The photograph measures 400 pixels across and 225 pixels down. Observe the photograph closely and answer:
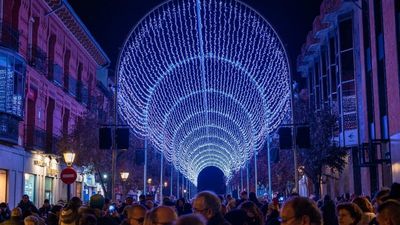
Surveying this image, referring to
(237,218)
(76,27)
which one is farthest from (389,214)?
(76,27)

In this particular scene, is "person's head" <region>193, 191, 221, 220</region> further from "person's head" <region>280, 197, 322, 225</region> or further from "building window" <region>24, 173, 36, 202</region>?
"building window" <region>24, 173, 36, 202</region>

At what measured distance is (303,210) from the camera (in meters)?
5.29

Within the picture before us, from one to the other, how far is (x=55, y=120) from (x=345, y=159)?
17877 millimetres

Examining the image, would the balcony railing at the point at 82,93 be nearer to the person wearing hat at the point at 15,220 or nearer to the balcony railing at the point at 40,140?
the balcony railing at the point at 40,140

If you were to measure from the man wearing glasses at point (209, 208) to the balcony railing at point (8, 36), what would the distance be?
77.0 feet

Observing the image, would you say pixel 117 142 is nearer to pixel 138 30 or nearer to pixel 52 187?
pixel 138 30

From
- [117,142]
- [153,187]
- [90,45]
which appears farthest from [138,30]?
[153,187]

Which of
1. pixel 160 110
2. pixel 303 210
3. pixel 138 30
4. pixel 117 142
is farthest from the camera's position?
pixel 160 110

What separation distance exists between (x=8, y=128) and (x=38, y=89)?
7.76 meters

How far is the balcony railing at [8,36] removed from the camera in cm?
2968

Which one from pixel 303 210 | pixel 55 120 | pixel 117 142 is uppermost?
pixel 55 120

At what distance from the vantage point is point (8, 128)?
30141mm

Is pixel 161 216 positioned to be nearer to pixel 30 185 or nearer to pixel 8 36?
pixel 8 36

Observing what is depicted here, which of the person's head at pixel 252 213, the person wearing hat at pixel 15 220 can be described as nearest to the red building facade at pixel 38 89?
the person wearing hat at pixel 15 220
